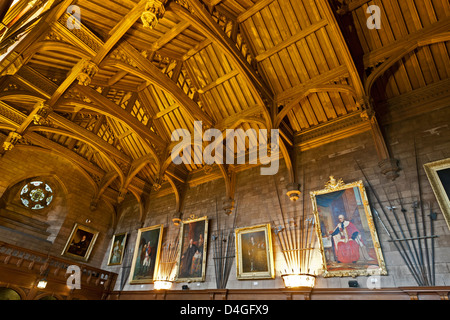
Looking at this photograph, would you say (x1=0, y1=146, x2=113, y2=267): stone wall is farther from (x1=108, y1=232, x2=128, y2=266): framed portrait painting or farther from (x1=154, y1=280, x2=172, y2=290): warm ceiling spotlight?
(x1=154, y1=280, x2=172, y2=290): warm ceiling spotlight

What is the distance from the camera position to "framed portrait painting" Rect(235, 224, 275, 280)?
7930 millimetres

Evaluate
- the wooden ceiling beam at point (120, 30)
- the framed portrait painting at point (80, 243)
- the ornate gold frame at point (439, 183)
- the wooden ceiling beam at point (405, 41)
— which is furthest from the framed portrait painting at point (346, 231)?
the framed portrait painting at point (80, 243)

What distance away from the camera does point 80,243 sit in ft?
41.5

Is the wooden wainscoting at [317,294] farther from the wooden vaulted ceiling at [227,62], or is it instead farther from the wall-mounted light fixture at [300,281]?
the wooden vaulted ceiling at [227,62]

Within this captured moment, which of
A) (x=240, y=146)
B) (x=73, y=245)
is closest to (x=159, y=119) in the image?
(x=240, y=146)

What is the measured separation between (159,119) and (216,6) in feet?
18.3

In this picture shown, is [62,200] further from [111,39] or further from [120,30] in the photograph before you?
[120,30]

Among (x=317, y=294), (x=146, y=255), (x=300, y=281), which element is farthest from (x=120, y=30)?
(x=146, y=255)

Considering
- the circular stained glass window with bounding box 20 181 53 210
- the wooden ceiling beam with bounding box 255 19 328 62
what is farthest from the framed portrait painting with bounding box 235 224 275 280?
the circular stained glass window with bounding box 20 181 53 210

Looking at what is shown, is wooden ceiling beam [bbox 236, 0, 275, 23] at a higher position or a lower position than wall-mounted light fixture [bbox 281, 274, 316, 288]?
higher

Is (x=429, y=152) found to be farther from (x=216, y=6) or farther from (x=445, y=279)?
(x=216, y=6)

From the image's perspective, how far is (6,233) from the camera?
10.6 metres

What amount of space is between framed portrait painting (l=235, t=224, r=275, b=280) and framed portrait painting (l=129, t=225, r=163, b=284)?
416cm

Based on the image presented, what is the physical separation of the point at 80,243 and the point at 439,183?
14.6 metres
